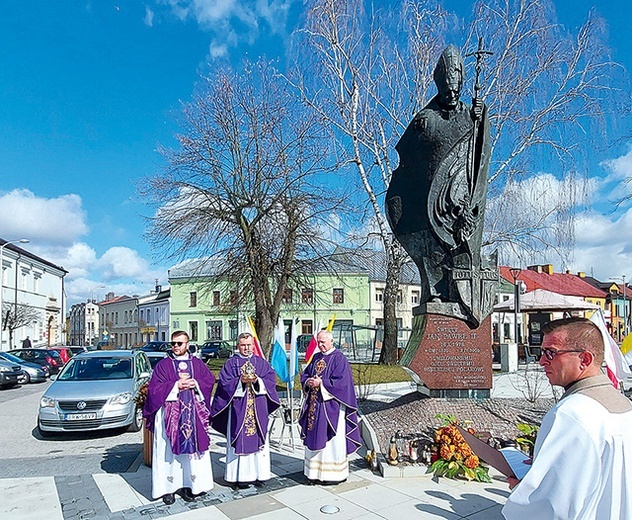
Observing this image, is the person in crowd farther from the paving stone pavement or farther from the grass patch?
the grass patch

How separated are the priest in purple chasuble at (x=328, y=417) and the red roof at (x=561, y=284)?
2257 inches

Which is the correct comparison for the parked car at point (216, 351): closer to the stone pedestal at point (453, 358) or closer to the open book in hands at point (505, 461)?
the stone pedestal at point (453, 358)

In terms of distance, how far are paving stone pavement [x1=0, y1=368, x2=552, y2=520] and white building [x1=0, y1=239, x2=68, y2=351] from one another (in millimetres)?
38884

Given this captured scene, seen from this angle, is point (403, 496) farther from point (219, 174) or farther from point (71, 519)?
point (219, 174)

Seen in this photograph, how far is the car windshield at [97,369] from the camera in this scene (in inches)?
468

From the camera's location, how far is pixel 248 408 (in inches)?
271

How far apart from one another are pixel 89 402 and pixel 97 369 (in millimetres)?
1504

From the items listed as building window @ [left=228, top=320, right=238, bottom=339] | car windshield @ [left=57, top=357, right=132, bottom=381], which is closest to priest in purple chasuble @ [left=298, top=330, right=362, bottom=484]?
car windshield @ [left=57, top=357, right=132, bottom=381]

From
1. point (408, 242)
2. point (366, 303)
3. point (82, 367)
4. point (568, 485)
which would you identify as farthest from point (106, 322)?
point (568, 485)

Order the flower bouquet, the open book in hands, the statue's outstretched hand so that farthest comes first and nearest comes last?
the statue's outstretched hand → the flower bouquet → the open book in hands

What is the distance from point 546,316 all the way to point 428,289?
24.6m

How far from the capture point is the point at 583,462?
220 cm

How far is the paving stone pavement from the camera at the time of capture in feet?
18.9

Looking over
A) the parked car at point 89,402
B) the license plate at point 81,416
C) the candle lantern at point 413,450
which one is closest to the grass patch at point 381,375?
the parked car at point 89,402
